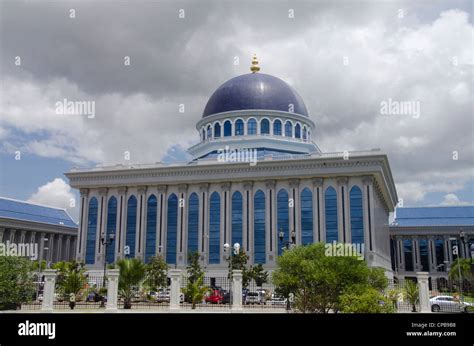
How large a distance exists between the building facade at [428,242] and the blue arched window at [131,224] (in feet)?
133

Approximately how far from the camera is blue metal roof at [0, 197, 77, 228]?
225 feet

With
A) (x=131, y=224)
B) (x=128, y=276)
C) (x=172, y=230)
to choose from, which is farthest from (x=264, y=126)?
(x=128, y=276)

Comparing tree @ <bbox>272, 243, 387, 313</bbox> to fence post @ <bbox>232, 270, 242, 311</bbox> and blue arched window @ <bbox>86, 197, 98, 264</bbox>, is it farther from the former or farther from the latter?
Answer: blue arched window @ <bbox>86, 197, 98, 264</bbox>

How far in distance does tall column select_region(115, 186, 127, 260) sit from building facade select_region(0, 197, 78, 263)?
15.1 m

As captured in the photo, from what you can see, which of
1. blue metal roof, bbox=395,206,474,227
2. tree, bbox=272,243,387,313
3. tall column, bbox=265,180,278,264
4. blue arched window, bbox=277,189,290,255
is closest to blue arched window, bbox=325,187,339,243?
blue arched window, bbox=277,189,290,255

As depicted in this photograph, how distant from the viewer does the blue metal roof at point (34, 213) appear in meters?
68.6

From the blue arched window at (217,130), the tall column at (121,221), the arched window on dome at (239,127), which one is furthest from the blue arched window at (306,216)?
the tall column at (121,221)

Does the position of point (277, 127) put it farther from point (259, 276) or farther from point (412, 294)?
point (412, 294)

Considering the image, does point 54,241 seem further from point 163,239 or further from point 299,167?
point 299,167

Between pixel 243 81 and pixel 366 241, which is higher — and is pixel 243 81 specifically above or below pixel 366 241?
above

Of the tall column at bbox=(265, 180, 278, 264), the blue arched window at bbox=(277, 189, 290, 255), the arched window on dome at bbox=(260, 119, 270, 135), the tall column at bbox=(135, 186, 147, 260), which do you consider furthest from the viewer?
the arched window on dome at bbox=(260, 119, 270, 135)

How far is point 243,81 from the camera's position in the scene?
60844mm
